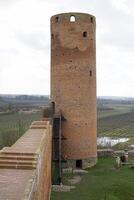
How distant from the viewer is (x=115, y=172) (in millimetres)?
21125

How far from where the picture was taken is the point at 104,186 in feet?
58.7

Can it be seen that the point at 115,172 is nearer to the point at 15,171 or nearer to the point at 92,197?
the point at 92,197

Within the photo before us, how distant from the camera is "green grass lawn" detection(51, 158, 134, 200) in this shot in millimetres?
16609

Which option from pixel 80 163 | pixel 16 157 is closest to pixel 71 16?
pixel 80 163

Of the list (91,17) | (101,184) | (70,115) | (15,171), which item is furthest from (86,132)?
(15,171)

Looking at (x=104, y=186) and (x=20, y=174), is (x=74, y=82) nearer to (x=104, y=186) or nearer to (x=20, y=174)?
(x=104, y=186)

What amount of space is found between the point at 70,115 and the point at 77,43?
3902 mm

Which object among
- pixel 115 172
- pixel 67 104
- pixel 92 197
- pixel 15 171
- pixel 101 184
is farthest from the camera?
pixel 67 104

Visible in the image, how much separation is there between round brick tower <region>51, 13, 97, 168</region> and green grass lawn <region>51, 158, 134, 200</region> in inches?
62.3

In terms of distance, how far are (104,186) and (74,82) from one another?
21.4 feet

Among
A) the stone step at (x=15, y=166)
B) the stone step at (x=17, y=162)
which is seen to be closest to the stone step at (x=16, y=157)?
the stone step at (x=17, y=162)

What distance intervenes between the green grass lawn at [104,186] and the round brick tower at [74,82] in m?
1.58

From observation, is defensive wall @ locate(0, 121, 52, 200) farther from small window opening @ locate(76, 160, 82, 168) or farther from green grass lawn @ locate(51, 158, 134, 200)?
small window opening @ locate(76, 160, 82, 168)

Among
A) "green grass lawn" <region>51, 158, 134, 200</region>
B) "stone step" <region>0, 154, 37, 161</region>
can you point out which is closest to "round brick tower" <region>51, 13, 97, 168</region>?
"green grass lawn" <region>51, 158, 134, 200</region>
